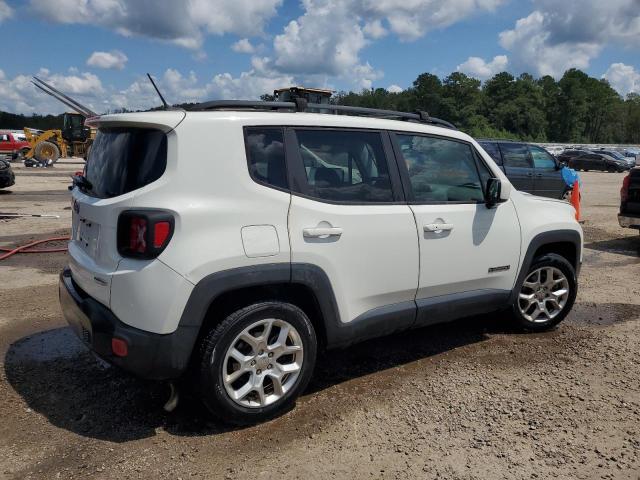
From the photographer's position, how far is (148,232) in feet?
9.27

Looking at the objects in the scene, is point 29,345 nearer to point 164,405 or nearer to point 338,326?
point 164,405

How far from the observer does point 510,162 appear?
13.8 metres

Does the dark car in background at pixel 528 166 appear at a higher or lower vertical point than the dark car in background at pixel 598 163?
lower

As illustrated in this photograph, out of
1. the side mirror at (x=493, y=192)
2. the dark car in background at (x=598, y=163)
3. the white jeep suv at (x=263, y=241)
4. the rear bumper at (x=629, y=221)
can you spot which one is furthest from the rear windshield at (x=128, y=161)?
the dark car in background at (x=598, y=163)

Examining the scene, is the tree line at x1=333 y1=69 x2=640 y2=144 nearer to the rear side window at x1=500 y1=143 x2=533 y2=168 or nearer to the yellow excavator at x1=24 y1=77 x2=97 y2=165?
the yellow excavator at x1=24 y1=77 x2=97 y2=165

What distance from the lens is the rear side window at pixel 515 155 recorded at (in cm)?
1377

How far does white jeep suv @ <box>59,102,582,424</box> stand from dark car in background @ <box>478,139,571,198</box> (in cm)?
999

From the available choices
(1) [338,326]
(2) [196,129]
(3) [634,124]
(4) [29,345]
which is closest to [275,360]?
(1) [338,326]

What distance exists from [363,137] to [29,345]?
10.5 ft

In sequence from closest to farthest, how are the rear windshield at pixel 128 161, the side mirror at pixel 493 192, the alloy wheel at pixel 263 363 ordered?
1. the rear windshield at pixel 128 161
2. the alloy wheel at pixel 263 363
3. the side mirror at pixel 493 192

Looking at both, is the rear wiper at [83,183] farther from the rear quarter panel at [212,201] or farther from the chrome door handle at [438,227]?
the chrome door handle at [438,227]

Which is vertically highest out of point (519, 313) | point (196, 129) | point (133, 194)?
point (196, 129)

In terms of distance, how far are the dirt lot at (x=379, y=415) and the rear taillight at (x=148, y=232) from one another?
1118 millimetres

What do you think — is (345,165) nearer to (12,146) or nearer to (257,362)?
(257,362)
